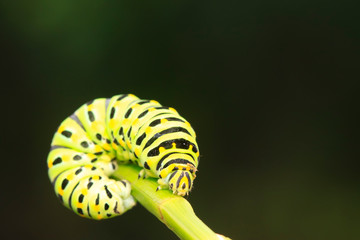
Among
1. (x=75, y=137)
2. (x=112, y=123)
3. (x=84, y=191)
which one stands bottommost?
(x=84, y=191)

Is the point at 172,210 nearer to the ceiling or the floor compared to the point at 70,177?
nearer to the floor

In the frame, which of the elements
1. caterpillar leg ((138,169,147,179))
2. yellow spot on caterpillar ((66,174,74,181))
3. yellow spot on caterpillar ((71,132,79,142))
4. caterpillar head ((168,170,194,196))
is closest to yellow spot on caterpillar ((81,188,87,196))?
yellow spot on caterpillar ((66,174,74,181))

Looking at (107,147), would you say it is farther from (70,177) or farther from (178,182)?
(178,182)

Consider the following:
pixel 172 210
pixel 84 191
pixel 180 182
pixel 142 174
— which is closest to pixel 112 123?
pixel 84 191

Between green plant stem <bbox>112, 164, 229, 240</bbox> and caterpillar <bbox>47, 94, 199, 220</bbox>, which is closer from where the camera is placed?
green plant stem <bbox>112, 164, 229, 240</bbox>

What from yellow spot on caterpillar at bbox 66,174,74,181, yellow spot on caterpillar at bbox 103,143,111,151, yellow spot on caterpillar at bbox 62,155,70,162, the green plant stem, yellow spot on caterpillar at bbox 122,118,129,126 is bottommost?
the green plant stem

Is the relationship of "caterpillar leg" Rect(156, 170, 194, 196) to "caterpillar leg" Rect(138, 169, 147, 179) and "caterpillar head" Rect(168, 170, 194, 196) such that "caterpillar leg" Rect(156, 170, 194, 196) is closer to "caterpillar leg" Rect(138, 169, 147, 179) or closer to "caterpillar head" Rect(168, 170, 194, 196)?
"caterpillar head" Rect(168, 170, 194, 196)

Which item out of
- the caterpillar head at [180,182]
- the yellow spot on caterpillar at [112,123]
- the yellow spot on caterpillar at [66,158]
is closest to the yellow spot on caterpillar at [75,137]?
the yellow spot on caterpillar at [66,158]

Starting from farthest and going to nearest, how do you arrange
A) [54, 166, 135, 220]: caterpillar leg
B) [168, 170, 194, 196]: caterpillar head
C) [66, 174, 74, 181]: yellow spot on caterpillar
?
[66, 174, 74, 181]: yellow spot on caterpillar
[54, 166, 135, 220]: caterpillar leg
[168, 170, 194, 196]: caterpillar head
